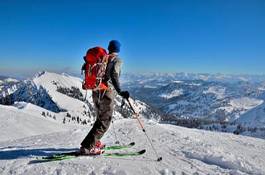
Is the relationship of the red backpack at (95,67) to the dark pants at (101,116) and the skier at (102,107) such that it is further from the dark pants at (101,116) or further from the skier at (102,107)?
the dark pants at (101,116)

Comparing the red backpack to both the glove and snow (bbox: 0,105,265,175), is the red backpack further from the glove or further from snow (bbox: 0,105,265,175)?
snow (bbox: 0,105,265,175)

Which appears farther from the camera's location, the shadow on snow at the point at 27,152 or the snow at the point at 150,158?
the shadow on snow at the point at 27,152

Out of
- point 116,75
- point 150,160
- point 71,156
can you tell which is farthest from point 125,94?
point 71,156

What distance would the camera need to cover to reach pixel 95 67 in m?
9.79

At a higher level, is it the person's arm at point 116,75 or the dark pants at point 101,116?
the person's arm at point 116,75

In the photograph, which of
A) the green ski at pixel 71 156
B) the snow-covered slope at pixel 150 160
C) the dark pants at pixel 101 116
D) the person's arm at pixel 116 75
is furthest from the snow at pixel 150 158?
the person's arm at pixel 116 75

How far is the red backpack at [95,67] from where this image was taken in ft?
31.8

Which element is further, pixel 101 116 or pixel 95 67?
pixel 101 116

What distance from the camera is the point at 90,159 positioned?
9672mm

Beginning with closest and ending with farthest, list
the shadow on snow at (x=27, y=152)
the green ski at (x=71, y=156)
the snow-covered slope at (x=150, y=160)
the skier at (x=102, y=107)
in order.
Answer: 1. the snow-covered slope at (x=150, y=160)
2. the green ski at (x=71, y=156)
3. the skier at (x=102, y=107)
4. the shadow on snow at (x=27, y=152)

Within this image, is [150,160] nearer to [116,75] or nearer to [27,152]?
[116,75]

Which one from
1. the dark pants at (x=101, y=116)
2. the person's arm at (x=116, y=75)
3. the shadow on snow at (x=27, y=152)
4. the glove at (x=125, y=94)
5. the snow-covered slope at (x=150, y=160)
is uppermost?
the person's arm at (x=116, y=75)

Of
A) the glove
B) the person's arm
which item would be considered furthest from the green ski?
the person's arm

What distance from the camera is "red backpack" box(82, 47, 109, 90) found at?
382 inches
